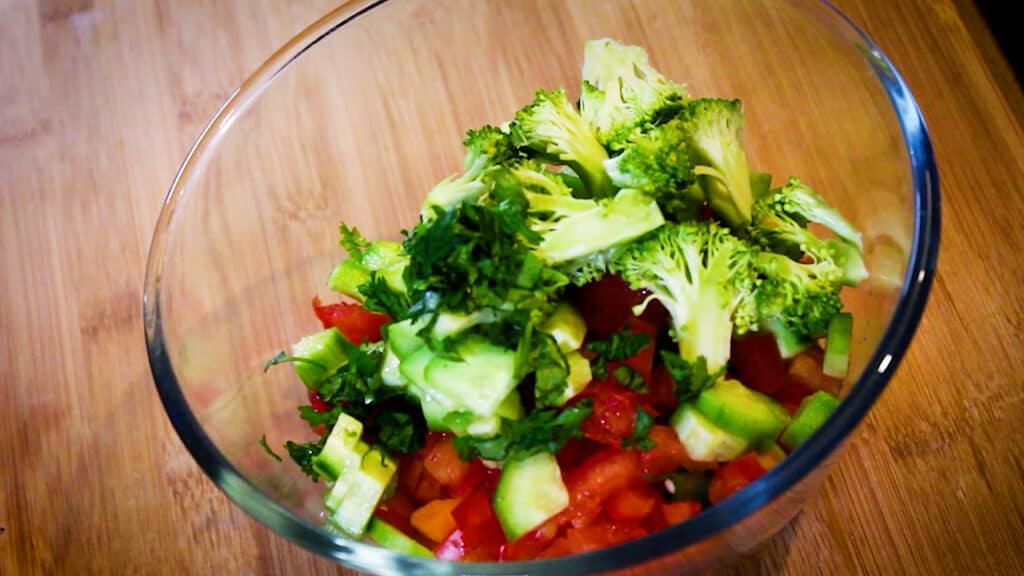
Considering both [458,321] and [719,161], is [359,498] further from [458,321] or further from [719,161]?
[719,161]

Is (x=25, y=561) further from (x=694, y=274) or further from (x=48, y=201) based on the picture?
(x=694, y=274)

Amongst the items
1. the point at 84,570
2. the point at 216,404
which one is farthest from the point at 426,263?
the point at 84,570

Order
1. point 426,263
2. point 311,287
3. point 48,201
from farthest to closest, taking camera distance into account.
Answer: point 48,201, point 311,287, point 426,263

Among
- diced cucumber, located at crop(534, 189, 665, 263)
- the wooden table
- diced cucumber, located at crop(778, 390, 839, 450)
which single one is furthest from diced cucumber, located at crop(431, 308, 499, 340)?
the wooden table

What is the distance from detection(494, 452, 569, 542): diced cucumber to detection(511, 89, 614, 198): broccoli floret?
1.30 ft

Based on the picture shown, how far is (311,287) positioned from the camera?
1533mm

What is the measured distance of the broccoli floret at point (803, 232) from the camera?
1.17 m

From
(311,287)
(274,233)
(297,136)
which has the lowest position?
(311,287)

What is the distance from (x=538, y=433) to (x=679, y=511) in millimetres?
195

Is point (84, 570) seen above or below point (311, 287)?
below

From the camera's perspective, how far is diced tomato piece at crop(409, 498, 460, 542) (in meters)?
1.16

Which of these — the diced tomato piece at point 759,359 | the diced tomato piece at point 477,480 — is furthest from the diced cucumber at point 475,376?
the diced tomato piece at point 759,359

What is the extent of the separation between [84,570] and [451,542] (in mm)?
683

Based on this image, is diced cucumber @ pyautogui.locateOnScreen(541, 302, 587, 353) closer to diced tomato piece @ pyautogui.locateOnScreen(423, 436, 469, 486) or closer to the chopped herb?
diced tomato piece @ pyautogui.locateOnScreen(423, 436, 469, 486)
